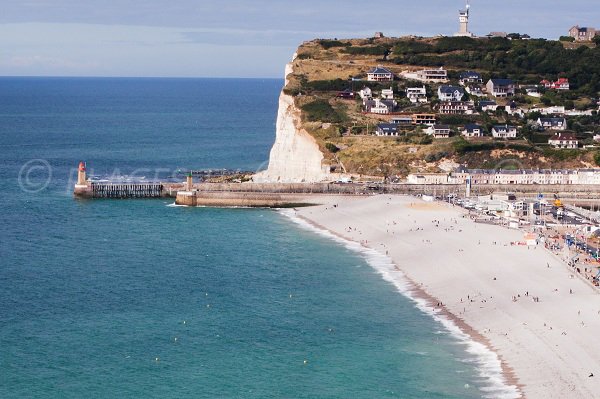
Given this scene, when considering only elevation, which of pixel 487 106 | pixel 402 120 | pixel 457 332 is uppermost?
pixel 487 106

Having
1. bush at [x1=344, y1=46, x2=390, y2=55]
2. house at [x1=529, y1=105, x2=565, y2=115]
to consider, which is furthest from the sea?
bush at [x1=344, y1=46, x2=390, y2=55]

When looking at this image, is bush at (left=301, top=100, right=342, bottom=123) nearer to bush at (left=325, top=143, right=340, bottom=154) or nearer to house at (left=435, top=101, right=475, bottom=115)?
bush at (left=325, top=143, right=340, bottom=154)

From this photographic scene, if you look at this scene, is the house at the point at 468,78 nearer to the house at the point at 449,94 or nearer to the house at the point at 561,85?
the house at the point at 449,94

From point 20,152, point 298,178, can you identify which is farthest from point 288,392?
point 20,152

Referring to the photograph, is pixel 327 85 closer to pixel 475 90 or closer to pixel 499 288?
pixel 475 90

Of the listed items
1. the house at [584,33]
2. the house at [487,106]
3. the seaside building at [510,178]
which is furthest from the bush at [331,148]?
the house at [584,33]

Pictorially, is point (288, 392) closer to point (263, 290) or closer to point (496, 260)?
point (263, 290)

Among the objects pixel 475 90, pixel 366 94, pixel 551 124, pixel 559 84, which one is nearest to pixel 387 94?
pixel 366 94
